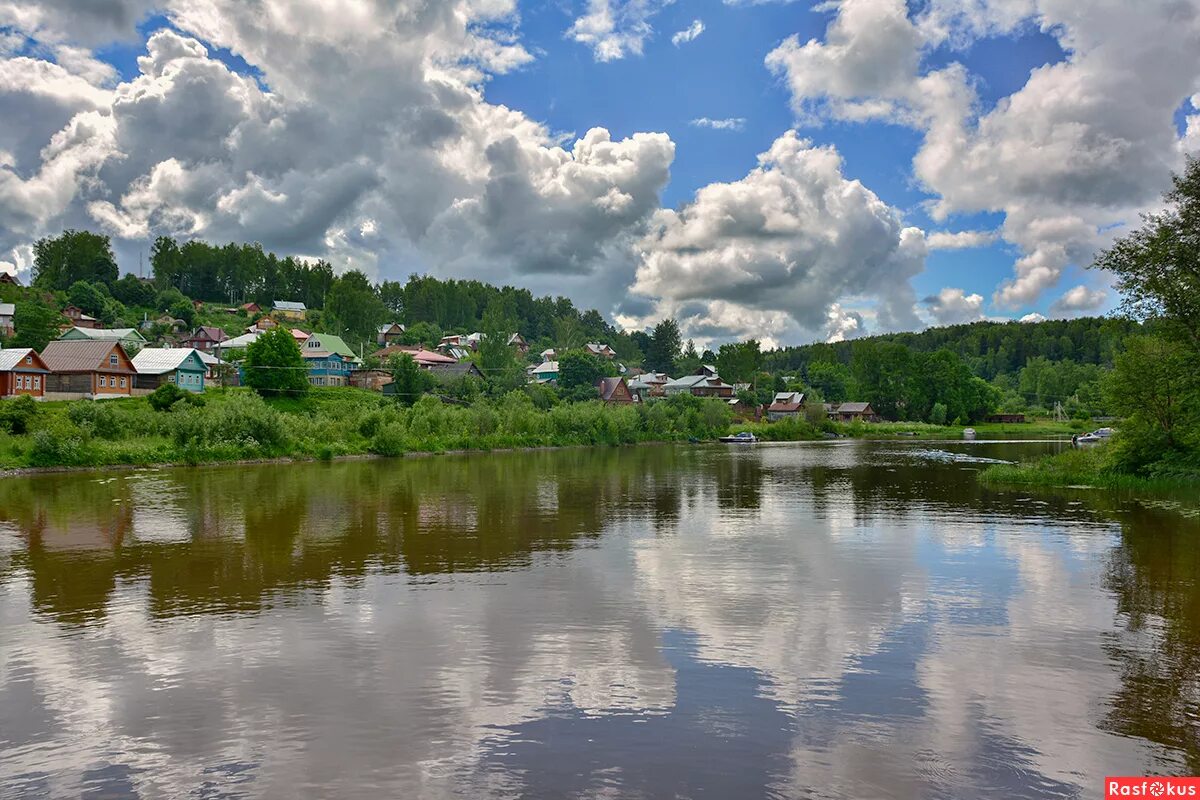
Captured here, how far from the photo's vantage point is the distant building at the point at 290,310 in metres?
171

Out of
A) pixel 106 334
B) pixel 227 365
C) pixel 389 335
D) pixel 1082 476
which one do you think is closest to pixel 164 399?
pixel 227 365

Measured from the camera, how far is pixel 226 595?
1648 centimetres

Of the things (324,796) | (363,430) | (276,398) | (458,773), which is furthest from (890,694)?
(276,398)

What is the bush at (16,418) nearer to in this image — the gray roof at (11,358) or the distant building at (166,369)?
the gray roof at (11,358)

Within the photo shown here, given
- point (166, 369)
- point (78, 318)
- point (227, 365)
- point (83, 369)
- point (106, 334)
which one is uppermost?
point (78, 318)

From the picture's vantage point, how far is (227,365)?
323 feet

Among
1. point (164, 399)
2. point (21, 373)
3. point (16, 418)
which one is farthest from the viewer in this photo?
point (21, 373)

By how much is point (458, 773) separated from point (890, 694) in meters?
6.06

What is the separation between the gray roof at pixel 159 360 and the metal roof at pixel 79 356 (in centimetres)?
519

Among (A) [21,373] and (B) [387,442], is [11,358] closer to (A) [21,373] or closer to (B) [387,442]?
(A) [21,373]

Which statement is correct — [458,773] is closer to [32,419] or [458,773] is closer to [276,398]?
[32,419]

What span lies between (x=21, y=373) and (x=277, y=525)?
6067 centimetres

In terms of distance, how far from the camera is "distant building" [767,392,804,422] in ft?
477

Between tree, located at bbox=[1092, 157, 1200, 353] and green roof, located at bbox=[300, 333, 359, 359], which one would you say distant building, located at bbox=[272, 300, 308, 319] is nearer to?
green roof, located at bbox=[300, 333, 359, 359]
